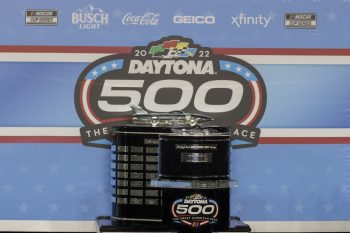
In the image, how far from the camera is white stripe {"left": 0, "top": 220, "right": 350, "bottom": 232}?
3.89 m

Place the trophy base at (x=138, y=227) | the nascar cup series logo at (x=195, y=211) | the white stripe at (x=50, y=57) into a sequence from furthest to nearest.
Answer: the white stripe at (x=50, y=57) < the trophy base at (x=138, y=227) < the nascar cup series logo at (x=195, y=211)

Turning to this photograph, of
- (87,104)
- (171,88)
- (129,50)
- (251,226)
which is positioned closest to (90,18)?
(129,50)

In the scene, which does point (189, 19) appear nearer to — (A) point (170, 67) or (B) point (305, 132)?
(A) point (170, 67)

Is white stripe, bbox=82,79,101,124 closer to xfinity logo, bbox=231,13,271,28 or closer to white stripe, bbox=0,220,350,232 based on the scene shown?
white stripe, bbox=0,220,350,232

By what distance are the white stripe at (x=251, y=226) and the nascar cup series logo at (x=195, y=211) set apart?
0.73 m

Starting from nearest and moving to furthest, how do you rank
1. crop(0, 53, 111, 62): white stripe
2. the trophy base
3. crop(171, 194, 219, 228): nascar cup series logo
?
crop(171, 194, 219, 228): nascar cup series logo → the trophy base → crop(0, 53, 111, 62): white stripe

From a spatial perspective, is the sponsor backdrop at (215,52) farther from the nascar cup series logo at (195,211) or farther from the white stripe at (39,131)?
the nascar cup series logo at (195,211)

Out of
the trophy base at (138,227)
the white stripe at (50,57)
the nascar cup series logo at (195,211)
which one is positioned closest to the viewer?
the nascar cup series logo at (195,211)

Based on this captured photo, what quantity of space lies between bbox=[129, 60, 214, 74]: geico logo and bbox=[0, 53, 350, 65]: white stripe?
0.55ft

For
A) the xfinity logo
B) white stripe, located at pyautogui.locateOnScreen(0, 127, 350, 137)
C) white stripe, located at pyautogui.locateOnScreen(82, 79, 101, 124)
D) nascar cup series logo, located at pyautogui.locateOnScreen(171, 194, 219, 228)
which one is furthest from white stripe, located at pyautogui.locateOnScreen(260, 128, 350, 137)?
white stripe, located at pyautogui.locateOnScreen(82, 79, 101, 124)

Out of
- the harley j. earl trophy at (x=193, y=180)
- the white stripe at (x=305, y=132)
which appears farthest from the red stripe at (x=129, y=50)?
the harley j. earl trophy at (x=193, y=180)

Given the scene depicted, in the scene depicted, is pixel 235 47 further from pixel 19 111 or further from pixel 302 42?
pixel 19 111

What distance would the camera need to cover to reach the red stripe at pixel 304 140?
3922mm

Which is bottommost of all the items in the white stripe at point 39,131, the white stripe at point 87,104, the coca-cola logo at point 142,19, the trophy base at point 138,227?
the trophy base at point 138,227
